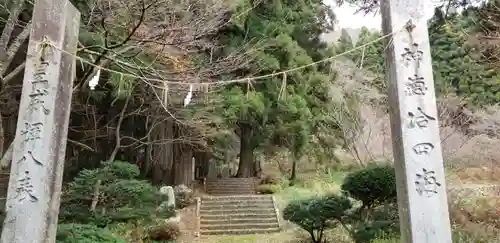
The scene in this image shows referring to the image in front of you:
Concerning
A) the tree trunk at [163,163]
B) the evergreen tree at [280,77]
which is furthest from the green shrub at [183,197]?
the evergreen tree at [280,77]

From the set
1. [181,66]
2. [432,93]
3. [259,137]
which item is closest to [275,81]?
[259,137]

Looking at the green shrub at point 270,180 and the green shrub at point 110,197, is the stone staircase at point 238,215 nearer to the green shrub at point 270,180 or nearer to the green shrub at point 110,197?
the green shrub at point 270,180

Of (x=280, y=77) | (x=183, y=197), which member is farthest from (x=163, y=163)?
(x=280, y=77)

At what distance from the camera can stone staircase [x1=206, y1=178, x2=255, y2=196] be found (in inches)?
628

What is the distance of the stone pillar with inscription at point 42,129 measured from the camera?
3.79 meters

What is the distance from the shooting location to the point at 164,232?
10.2 meters

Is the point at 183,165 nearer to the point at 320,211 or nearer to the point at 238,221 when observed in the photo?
the point at 238,221

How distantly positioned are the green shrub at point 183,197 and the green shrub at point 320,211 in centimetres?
545

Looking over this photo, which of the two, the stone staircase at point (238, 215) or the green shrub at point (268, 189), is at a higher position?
the green shrub at point (268, 189)

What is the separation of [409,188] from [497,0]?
236 inches

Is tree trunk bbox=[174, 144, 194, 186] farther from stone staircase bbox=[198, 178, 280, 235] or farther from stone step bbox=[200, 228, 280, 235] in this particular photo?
stone step bbox=[200, 228, 280, 235]

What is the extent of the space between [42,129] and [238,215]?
29.9ft

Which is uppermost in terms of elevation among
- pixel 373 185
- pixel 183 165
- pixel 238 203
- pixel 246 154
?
pixel 246 154

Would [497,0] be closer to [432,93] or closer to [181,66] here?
[432,93]
